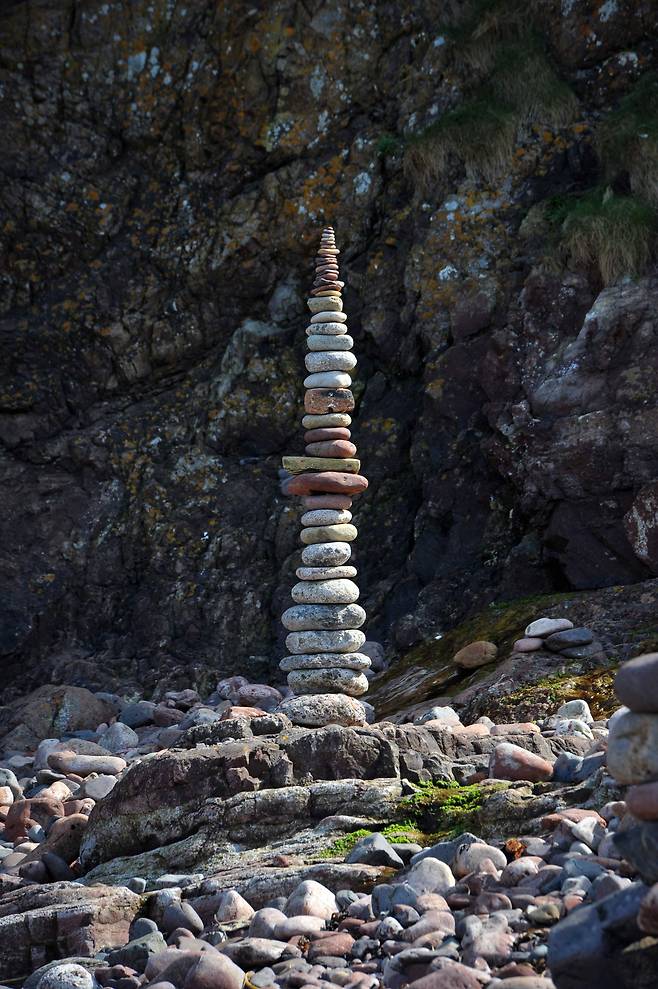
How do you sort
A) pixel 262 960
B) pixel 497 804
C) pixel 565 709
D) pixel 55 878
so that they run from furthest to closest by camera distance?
pixel 565 709
pixel 55 878
pixel 497 804
pixel 262 960

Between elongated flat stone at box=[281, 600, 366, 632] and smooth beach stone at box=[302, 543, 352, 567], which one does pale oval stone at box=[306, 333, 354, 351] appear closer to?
smooth beach stone at box=[302, 543, 352, 567]

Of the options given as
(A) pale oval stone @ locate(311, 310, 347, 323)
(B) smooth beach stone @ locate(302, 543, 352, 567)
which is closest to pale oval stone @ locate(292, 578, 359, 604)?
(B) smooth beach stone @ locate(302, 543, 352, 567)

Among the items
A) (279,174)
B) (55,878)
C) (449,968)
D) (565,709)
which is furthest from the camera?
(279,174)

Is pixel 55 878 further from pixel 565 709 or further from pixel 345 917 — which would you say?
pixel 565 709

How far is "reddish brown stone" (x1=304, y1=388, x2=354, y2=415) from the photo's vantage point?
33.8 feet

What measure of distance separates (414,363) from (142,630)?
4.64 metres

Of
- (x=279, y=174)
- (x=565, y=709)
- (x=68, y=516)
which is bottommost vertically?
(x=565, y=709)

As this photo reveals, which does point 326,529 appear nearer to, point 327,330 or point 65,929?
point 327,330

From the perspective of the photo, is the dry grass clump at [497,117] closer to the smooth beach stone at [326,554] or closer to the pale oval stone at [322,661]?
the smooth beach stone at [326,554]

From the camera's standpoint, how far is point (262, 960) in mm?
4648

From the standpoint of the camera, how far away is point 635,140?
13469mm

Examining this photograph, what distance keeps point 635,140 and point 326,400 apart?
18.6ft

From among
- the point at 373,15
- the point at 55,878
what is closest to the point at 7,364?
the point at 373,15

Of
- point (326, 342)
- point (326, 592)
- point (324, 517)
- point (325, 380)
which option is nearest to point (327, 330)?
point (326, 342)
